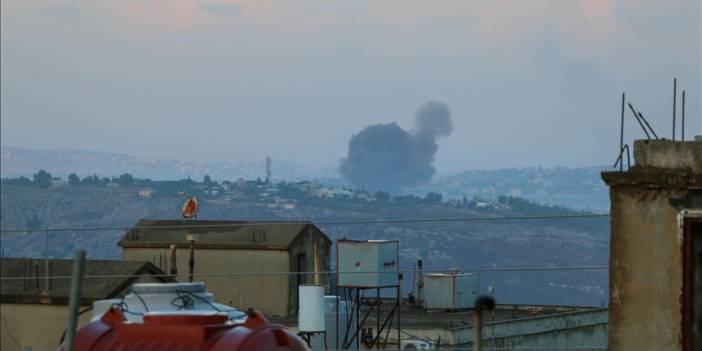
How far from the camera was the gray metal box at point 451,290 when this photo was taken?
70.6 metres

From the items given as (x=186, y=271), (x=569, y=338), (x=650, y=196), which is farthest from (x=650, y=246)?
(x=186, y=271)

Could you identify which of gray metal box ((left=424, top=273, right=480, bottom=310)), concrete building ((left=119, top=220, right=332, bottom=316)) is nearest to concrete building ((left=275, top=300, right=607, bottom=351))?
gray metal box ((left=424, top=273, right=480, bottom=310))

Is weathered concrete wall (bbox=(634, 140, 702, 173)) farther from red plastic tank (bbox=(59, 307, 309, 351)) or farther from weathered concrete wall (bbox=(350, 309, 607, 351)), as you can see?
weathered concrete wall (bbox=(350, 309, 607, 351))

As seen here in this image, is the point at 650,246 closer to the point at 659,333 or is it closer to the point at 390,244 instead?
the point at 659,333

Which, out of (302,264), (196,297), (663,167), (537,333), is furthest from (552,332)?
(196,297)

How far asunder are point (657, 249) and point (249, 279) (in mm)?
48943

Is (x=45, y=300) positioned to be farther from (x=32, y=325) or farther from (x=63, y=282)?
(x=63, y=282)

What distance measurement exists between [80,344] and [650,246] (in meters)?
9.61

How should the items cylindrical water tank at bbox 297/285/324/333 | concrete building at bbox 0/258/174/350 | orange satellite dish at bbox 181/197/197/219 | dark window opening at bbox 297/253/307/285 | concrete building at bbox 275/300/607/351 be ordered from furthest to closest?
dark window opening at bbox 297/253/307/285
orange satellite dish at bbox 181/197/197/219
concrete building at bbox 275/300/607/351
concrete building at bbox 0/258/174/350
cylindrical water tank at bbox 297/285/324/333

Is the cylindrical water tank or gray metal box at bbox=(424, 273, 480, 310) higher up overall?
the cylindrical water tank

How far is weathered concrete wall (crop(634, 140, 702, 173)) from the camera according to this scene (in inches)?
899

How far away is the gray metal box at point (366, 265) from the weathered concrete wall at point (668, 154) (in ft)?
89.8

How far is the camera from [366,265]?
169 ft

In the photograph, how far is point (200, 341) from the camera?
15625mm
